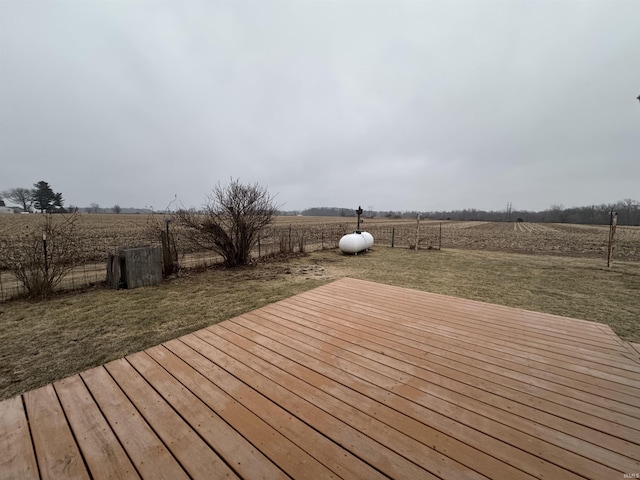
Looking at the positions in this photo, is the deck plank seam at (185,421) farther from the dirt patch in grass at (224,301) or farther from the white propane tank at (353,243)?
the white propane tank at (353,243)

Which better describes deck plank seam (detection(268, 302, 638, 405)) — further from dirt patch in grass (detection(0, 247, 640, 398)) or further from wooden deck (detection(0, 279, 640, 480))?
dirt patch in grass (detection(0, 247, 640, 398))

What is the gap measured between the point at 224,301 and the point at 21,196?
303 ft

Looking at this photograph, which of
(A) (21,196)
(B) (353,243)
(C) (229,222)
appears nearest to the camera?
(C) (229,222)

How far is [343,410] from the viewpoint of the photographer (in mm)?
1623

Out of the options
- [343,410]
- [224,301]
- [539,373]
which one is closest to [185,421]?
[343,410]

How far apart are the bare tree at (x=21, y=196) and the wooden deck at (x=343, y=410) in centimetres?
8898

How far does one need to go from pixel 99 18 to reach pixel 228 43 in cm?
638

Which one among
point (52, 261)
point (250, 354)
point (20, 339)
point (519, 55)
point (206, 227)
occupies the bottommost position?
point (20, 339)

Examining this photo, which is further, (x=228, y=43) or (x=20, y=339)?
(x=228, y=43)

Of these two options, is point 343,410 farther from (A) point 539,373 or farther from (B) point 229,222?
(B) point 229,222

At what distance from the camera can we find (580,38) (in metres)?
11.5

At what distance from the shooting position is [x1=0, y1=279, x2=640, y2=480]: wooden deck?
1.25 meters

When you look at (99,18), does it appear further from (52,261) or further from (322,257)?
(322,257)

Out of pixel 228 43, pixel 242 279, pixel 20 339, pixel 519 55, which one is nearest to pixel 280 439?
pixel 20 339
